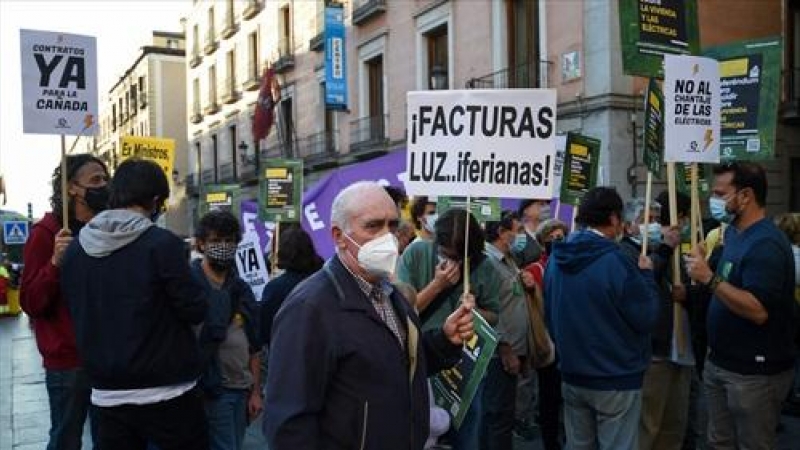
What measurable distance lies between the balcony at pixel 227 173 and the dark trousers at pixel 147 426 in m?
32.0

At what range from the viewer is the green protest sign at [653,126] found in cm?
508

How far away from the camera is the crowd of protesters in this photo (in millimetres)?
2451

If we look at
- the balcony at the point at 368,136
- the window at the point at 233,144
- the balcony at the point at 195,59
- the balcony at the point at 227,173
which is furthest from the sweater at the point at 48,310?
the balcony at the point at 195,59

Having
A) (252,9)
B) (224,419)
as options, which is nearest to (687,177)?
(224,419)

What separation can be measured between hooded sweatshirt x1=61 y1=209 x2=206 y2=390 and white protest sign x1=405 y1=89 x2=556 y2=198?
127 cm

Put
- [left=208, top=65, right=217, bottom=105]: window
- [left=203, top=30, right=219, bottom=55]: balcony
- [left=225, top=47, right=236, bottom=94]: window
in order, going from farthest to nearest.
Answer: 1. [left=208, top=65, right=217, bottom=105]: window
2. [left=203, top=30, right=219, bottom=55]: balcony
3. [left=225, top=47, right=236, bottom=94]: window

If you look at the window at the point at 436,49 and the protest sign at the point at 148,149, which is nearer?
the protest sign at the point at 148,149

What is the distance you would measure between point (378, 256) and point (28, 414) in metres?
6.14

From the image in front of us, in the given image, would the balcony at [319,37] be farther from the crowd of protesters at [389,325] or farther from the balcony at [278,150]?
the crowd of protesters at [389,325]

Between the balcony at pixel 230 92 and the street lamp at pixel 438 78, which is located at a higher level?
the balcony at pixel 230 92

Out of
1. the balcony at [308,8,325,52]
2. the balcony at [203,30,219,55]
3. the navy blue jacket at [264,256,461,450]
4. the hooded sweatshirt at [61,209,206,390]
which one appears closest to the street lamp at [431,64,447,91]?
the balcony at [308,8,325,52]

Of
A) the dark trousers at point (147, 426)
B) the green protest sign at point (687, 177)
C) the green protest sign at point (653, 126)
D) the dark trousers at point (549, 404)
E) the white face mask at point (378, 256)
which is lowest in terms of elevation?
the dark trousers at point (549, 404)

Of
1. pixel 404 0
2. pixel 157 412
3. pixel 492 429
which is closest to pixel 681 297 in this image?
pixel 492 429

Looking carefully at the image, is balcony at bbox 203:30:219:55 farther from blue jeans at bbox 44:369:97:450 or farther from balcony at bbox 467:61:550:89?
blue jeans at bbox 44:369:97:450
